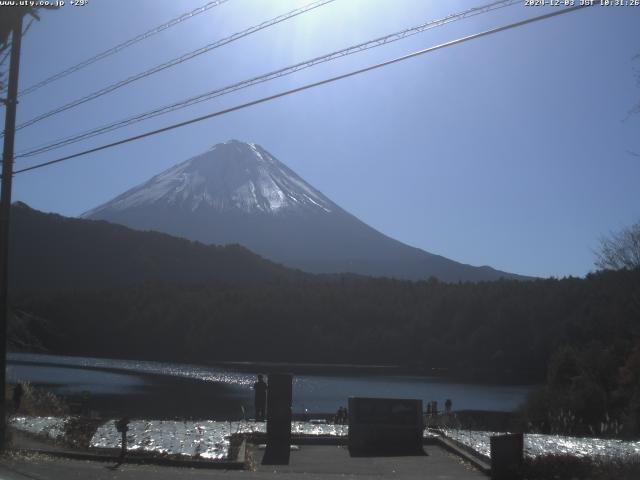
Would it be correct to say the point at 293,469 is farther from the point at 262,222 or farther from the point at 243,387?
the point at 262,222

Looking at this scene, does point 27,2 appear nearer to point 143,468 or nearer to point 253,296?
point 143,468

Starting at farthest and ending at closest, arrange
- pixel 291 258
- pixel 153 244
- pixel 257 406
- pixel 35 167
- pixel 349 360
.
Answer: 1. pixel 291 258
2. pixel 153 244
3. pixel 349 360
4. pixel 257 406
5. pixel 35 167

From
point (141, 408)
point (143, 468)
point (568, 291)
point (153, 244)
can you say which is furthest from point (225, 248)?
point (143, 468)

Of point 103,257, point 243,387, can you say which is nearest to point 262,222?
point 103,257

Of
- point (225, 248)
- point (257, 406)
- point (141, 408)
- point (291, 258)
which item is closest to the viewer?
point (257, 406)

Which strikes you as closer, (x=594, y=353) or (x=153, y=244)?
(x=594, y=353)

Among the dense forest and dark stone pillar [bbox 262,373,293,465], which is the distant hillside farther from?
dark stone pillar [bbox 262,373,293,465]

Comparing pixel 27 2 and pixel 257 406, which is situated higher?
pixel 27 2

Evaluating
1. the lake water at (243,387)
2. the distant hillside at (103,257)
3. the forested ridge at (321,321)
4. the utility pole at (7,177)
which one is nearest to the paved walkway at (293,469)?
the utility pole at (7,177)
